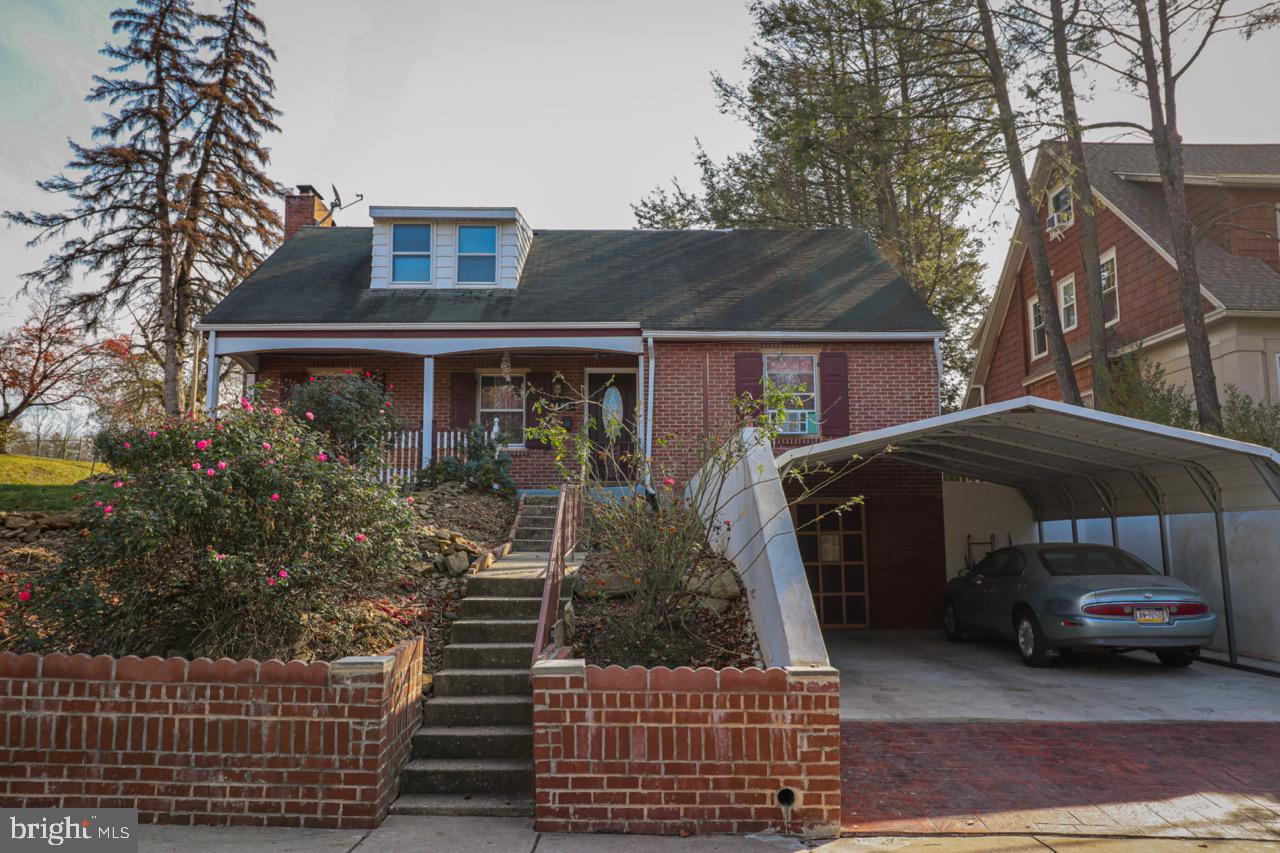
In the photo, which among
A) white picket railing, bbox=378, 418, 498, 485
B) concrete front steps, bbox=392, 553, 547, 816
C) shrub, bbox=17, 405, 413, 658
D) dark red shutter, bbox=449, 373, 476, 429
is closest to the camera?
concrete front steps, bbox=392, 553, 547, 816

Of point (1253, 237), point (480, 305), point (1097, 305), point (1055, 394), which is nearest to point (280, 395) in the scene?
point (480, 305)

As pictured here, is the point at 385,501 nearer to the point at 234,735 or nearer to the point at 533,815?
the point at 234,735

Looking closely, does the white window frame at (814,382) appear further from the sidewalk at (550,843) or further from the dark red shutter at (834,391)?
the sidewalk at (550,843)

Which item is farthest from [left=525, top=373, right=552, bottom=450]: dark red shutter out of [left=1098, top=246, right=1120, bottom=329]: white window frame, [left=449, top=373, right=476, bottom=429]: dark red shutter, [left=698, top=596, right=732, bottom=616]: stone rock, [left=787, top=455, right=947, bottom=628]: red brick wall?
[left=1098, top=246, right=1120, bottom=329]: white window frame

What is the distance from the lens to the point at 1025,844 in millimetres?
4770

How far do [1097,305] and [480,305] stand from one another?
11.0 metres

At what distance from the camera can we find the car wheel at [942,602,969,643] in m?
12.0

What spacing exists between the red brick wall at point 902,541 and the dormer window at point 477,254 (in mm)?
7741

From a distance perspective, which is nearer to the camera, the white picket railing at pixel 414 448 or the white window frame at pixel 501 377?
the white picket railing at pixel 414 448

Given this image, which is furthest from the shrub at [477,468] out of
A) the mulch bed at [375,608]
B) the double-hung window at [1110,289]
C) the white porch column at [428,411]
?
the double-hung window at [1110,289]

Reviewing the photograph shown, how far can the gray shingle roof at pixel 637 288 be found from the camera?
15.4 metres

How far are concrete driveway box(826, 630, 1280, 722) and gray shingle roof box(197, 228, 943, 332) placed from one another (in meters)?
6.72

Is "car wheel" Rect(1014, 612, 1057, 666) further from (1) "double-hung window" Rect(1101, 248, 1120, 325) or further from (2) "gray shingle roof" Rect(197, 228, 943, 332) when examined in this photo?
(1) "double-hung window" Rect(1101, 248, 1120, 325)

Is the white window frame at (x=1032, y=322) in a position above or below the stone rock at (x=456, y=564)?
above
